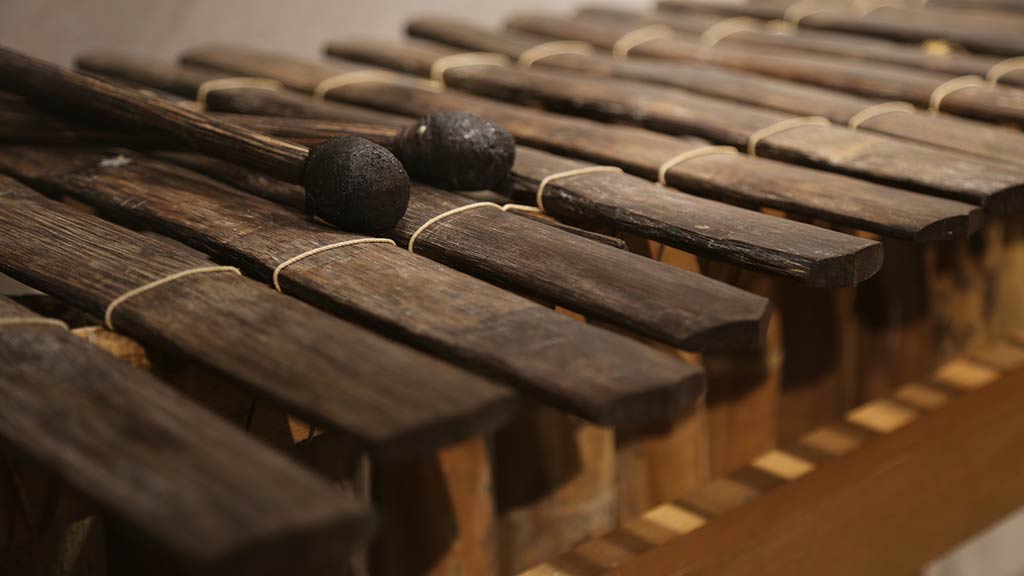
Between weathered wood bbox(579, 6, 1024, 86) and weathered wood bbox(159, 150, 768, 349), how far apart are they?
973 millimetres

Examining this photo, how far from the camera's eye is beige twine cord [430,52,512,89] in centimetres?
203

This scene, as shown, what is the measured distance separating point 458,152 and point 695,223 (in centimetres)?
27

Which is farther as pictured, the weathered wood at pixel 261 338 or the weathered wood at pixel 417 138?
the weathered wood at pixel 417 138

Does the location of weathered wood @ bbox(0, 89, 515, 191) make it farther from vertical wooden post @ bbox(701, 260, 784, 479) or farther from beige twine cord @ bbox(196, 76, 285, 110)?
vertical wooden post @ bbox(701, 260, 784, 479)

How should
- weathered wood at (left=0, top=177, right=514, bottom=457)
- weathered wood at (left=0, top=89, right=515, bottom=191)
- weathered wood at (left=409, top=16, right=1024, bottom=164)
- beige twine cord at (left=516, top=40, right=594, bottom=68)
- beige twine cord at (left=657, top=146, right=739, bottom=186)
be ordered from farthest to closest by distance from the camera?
beige twine cord at (left=516, top=40, right=594, bottom=68)
weathered wood at (left=409, top=16, right=1024, bottom=164)
beige twine cord at (left=657, top=146, right=739, bottom=186)
weathered wood at (left=0, top=89, right=515, bottom=191)
weathered wood at (left=0, top=177, right=514, bottom=457)

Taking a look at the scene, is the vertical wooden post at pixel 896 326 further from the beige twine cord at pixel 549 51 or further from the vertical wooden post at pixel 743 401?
the beige twine cord at pixel 549 51

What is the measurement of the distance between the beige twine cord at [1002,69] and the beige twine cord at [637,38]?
575 millimetres

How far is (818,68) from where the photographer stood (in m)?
1.97

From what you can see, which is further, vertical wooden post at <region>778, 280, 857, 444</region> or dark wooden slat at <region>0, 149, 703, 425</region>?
vertical wooden post at <region>778, 280, 857, 444</region>

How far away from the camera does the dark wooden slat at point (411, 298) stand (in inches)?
37.5

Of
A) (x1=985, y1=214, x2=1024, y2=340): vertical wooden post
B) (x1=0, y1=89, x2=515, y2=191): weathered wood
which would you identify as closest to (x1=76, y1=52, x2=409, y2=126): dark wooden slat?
(x1=0, y1=89, x2=515, y2=191): weathered wood

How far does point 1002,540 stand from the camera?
11.1ft

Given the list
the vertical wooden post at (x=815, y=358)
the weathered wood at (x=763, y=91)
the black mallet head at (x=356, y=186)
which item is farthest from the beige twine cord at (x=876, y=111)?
the black mallet head at (x=356, y=186)

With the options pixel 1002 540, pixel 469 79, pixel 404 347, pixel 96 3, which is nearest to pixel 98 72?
pixel 96 3
